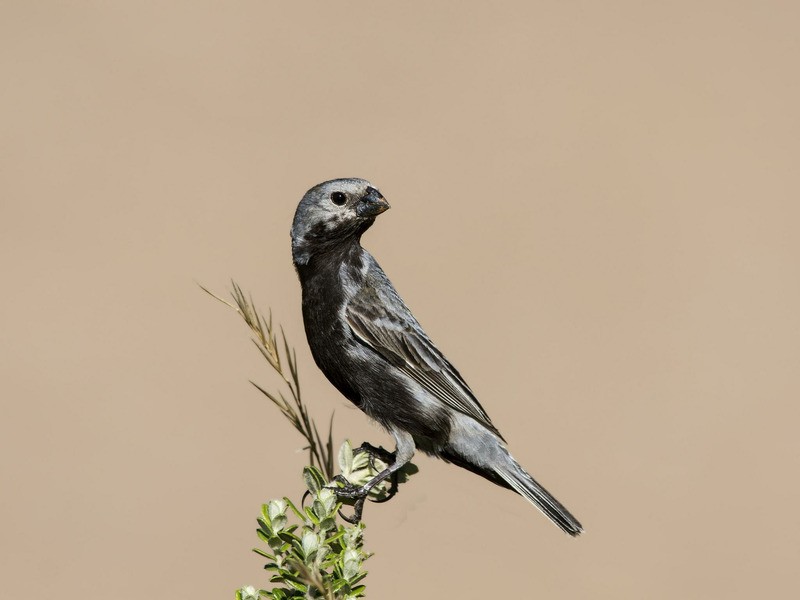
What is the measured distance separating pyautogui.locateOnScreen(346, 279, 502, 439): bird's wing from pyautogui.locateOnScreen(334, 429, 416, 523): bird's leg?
0.29 metres

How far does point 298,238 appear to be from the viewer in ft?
15.1

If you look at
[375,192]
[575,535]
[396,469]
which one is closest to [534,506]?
[575,535]

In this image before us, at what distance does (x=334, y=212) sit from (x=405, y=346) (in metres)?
0.76

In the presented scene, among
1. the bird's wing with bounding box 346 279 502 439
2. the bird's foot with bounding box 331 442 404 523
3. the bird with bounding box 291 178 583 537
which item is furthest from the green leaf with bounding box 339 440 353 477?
the bird's wing with bounding box 346 279 502 439

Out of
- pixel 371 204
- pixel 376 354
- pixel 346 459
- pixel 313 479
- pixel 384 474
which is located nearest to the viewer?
pixel 313 479

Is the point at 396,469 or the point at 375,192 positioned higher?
the point at 375,192

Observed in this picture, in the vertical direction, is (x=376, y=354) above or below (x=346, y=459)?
above

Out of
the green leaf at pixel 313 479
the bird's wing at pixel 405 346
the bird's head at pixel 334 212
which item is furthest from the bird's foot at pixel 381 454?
the green leaf at pixel 313 479

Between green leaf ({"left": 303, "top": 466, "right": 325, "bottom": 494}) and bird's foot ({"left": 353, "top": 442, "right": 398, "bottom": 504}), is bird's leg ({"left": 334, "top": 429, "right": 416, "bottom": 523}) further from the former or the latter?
green leaf ({"left": 303, "top": 466, "right": 325, "bottom": 494})

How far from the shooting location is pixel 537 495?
15.2ft

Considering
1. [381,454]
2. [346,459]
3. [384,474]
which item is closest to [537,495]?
[381,454]

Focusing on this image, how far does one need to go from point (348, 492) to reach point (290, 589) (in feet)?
2.81

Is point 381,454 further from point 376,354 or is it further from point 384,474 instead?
point 384,474

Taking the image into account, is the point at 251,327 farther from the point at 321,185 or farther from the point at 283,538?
the point at 321,185
